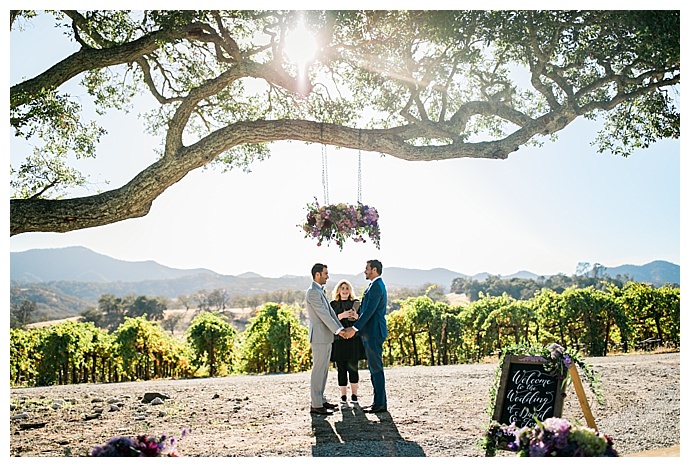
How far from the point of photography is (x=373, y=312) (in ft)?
19.0

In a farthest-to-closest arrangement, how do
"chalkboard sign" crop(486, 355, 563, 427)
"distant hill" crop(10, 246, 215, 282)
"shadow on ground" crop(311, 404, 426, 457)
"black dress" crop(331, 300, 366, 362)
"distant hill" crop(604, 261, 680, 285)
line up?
1. "distant hill" crop(10, 246, 215, 282)
2. "distant hill" crop(604, 261, 680, 285)
3. "black dress" crop(331, 300, 366, 362)
4. "shadow on ground" crop(311, 404, 426, 457)
5. "chalkboard sign" crop(486, 355, 563, 427)

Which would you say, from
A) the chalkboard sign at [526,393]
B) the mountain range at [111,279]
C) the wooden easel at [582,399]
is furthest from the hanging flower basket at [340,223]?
the mountain range at [111,279]

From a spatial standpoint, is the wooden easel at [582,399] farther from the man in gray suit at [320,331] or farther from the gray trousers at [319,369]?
the gray trousers at [319,369]

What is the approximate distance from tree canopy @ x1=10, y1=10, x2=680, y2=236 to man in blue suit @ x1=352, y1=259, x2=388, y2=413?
3.89 feet

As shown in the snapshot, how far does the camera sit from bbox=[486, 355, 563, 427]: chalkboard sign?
3.95 m

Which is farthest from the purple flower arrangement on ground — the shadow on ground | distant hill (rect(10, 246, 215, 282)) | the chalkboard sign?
distant hill (rect(10, 246, 215, 282))

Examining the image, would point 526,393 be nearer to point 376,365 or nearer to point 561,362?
point 561,362

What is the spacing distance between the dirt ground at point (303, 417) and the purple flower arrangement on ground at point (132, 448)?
1.32 meters

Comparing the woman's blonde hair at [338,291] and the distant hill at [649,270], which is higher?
the distant hill at [649,270]

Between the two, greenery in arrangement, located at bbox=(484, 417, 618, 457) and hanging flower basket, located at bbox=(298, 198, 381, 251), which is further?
hanging flower basket, located at bbox=(298, 198, 381, 251)

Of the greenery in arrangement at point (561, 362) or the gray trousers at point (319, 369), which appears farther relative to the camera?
the gray trousers at point (319, 369)

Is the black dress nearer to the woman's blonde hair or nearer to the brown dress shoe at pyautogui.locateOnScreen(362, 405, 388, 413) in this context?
the woman's blonde hair

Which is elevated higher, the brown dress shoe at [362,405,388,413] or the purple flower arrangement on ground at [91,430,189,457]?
the purple flower arrangement on ground at [91,430,189,457]

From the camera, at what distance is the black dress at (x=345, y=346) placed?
20.4 feet
